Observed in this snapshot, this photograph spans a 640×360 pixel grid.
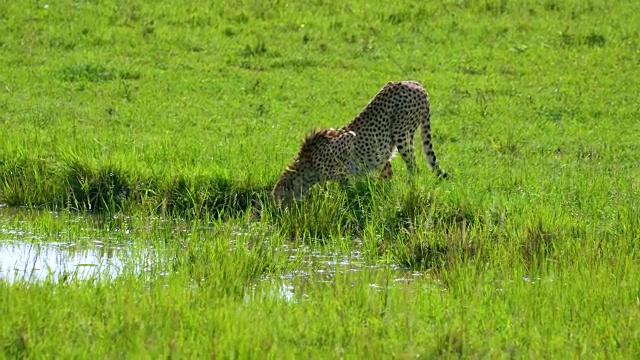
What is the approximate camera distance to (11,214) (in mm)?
10492

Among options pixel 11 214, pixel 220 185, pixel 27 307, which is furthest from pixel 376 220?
pixel 27 307

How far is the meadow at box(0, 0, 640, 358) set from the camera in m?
6.63

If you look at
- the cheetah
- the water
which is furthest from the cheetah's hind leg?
the water

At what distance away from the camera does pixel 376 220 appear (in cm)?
995

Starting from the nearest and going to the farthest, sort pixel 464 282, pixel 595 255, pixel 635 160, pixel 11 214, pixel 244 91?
pixel 464 282 → pixel 595 255 → pixel 11 214 → pixel 635 160 → pixel 244 91

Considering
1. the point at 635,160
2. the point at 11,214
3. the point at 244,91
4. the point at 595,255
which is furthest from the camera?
the point at 244,91

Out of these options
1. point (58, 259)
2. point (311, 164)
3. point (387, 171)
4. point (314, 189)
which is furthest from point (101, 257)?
point (387, 171)

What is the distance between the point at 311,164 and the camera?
10.9 m

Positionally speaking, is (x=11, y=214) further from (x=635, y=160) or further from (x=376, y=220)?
(x=635, y=160)

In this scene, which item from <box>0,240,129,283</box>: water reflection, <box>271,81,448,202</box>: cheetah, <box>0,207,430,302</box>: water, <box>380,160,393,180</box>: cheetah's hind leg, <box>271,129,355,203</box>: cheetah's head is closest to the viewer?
<box>0,207,430,302</box>: water

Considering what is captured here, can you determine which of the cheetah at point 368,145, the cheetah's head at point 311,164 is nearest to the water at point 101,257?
the cheetah's head at point 311,164

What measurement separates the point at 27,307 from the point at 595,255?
153 inches

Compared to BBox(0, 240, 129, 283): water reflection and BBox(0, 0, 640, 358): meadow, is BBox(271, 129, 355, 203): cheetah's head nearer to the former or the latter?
BBox(0, 0, 640, 358): meadow

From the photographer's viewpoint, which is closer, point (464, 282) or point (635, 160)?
point (464, 282)
